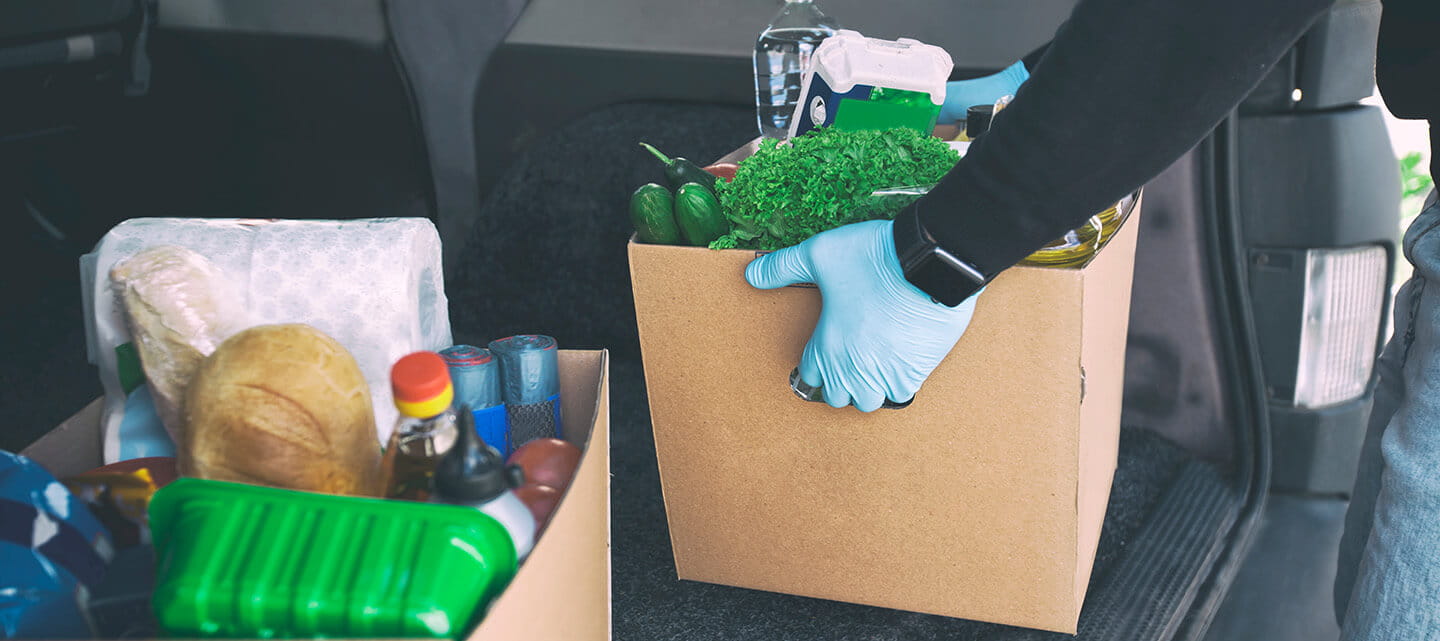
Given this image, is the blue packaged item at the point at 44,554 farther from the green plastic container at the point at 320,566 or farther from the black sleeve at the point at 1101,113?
the black sleeve at the point at 1101,113

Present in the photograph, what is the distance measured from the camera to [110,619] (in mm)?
556

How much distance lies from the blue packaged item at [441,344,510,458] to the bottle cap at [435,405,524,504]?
0.20 metres

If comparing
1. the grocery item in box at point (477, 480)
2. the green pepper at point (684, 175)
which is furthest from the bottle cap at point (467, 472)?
the green pepper at point (684, 175)

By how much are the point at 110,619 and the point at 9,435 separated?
1.27m

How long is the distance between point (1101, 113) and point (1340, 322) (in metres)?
0.70

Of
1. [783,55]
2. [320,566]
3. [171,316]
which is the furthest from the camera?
[783,55]

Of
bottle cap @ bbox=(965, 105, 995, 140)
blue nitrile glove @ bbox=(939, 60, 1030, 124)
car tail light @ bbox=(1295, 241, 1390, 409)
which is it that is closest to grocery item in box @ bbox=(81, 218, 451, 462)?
bottle cap @ bbox=(965, 105, 995, 140)

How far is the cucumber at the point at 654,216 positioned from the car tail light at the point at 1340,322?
794 millimetres

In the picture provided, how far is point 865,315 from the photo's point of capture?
79 cm

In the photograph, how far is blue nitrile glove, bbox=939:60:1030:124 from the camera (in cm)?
116

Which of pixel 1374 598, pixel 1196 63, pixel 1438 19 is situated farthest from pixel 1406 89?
pixel 1374 598

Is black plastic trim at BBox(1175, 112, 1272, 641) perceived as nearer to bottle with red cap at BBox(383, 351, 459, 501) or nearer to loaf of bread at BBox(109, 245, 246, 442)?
bottle with red cap at BBox(383, 351, 459, 501)

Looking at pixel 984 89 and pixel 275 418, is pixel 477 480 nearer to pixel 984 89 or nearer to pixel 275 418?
pixel 275 418

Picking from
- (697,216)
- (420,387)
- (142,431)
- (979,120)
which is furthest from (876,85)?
(142,431)
